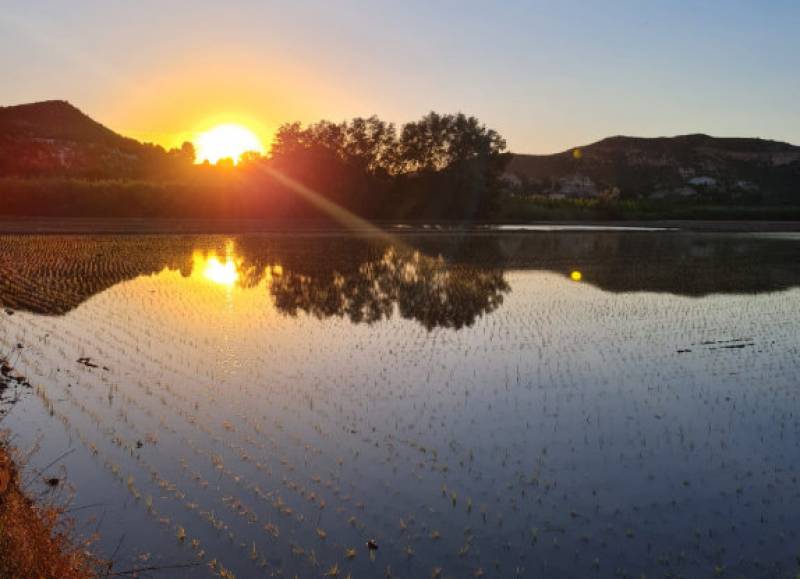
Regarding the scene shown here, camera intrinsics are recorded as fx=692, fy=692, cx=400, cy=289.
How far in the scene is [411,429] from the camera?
36.0 ft

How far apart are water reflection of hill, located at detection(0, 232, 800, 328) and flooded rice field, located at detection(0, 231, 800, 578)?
46 centimetres

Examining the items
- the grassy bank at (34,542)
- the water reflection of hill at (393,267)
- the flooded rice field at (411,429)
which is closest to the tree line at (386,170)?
the water reflection of hill at (393,267)

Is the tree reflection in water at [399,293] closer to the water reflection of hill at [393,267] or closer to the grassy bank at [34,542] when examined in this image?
the water reflection of hill at [393,267]

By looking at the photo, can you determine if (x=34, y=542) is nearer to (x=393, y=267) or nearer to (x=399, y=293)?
(x=399, y=293)

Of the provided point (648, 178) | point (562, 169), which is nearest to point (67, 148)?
point (562, 169)

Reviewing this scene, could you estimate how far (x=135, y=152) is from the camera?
182 metres

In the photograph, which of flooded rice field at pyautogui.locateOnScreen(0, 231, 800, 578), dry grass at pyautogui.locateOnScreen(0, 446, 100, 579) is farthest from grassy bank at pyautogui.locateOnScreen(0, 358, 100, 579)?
flooded rice field at pyautogui.locateOnScreen(0, 231, 800, 578)

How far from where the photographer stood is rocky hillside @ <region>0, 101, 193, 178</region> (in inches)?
5049

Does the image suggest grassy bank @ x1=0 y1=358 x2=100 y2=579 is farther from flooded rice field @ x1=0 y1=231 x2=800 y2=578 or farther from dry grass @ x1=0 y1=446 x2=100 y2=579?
flooded rice field @ x1=0 y1=231 x2=800 y2=578

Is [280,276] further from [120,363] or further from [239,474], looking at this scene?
[239,474]

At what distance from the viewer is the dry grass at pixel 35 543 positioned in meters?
5.95

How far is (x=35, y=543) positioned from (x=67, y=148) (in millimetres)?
187127

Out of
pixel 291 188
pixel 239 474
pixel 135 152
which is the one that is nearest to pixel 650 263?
pixel 239 474

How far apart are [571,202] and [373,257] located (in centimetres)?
6668
